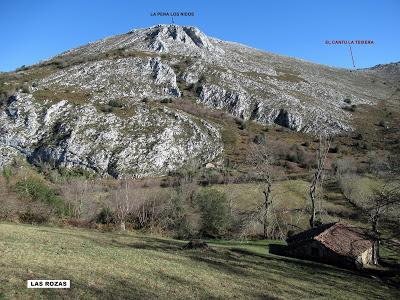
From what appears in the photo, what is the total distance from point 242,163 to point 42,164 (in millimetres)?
46028

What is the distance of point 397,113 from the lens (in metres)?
138

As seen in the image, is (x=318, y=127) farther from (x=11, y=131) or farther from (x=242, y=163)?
(x=11, y=131)

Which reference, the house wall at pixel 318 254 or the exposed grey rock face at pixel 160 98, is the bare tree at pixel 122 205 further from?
the exposed grey rock face at pixel 160 98

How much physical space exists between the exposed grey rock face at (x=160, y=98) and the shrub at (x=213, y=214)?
116 ft

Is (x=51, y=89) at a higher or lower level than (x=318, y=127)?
higher

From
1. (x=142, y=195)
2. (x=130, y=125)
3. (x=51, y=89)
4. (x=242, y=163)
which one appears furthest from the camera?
(x=51, y=89)

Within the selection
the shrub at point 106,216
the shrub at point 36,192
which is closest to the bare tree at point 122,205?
the shrub at point 106,216

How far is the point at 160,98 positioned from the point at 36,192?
76799 millimetres

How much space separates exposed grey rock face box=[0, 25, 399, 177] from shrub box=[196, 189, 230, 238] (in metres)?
35.5

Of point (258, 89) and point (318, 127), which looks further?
point (258, 89)

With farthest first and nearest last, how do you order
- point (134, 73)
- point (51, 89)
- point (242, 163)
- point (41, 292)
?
1. point (134, 73)
2. point (51, 89)
3. point (242, 163)
4. point (41, 292)

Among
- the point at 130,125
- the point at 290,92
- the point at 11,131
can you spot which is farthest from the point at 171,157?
the point at 290,92

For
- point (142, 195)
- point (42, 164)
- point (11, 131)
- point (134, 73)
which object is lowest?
point (142, 195)

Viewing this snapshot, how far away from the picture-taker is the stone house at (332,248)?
42.2m
